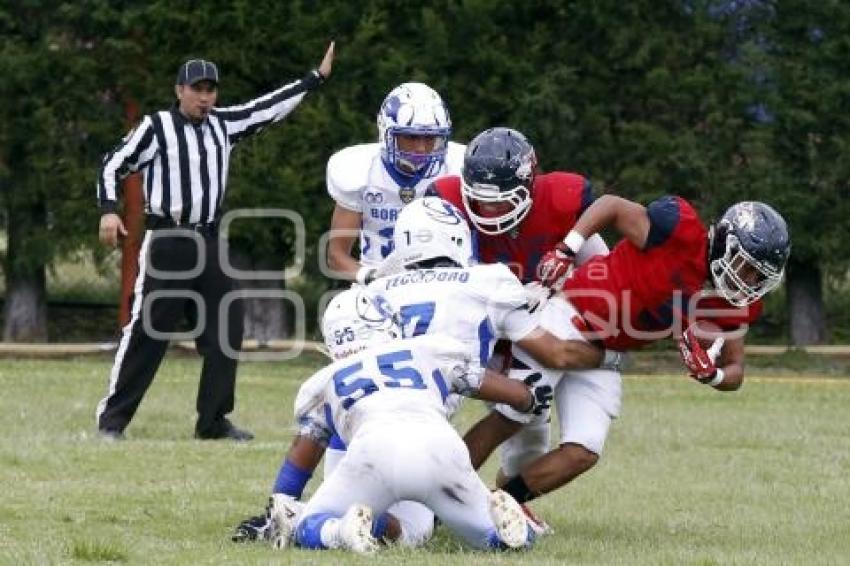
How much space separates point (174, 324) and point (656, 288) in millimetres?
3570

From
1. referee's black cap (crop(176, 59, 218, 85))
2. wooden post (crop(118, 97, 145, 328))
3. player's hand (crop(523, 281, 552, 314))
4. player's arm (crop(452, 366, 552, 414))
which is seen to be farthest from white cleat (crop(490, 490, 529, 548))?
wooden post (crop(118, 97, 145, 328))

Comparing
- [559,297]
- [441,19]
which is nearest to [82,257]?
[441,19]

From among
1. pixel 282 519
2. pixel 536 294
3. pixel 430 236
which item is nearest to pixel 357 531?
pixel 282 519

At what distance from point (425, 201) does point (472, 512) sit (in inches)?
38.8

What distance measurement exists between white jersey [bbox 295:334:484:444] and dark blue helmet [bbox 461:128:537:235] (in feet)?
1.86

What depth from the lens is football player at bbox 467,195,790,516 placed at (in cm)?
663

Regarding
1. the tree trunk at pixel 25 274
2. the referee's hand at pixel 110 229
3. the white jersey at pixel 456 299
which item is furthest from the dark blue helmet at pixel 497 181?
the tree trunk at pixel 25 274

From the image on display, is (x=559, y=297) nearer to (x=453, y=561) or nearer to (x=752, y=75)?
(x=453, y=561)

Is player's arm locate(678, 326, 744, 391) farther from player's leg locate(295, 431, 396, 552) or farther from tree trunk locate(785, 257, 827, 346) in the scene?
tree trunk locate(785, 257, 827, 346)

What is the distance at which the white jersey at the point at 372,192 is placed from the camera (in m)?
7.64

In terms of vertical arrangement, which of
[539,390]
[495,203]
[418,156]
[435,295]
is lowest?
[539,390]

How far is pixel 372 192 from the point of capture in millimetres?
7680

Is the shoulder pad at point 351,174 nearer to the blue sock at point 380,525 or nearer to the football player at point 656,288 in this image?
the football player at point 656,288

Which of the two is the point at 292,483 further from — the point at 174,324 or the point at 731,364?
the point at 174,324
